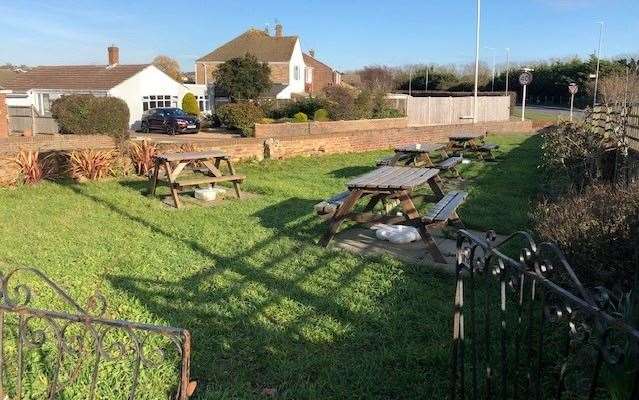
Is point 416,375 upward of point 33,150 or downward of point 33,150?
downward

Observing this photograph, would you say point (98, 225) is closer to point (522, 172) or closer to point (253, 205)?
point (253, 205)

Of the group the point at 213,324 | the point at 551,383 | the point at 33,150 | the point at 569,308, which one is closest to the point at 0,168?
the point at 33,150

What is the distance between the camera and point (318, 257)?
6258 millimetres

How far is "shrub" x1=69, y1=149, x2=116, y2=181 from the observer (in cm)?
1148

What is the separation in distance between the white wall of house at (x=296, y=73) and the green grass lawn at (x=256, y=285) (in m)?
41.0

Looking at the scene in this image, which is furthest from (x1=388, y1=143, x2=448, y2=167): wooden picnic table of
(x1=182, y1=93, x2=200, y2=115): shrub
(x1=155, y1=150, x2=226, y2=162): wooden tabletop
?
(x1=182, y1=93, x2=200, y2=115): shrub

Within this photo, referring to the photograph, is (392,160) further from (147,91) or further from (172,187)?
(147,91)

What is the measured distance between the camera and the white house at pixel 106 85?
37344mm

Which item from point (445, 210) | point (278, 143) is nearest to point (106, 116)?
point (278, 143)

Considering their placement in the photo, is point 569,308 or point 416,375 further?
point 416,375

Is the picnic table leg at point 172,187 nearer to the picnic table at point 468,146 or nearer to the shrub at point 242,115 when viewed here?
the picnic table at point 468,146

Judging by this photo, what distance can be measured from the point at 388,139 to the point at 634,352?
17955mm

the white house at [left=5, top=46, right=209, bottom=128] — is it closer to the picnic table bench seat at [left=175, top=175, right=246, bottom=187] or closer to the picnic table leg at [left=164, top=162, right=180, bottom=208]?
the picnic table bench seat at [left=175, top=175, right=246, bottom=187]

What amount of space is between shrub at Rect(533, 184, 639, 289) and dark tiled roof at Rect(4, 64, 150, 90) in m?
35.6
